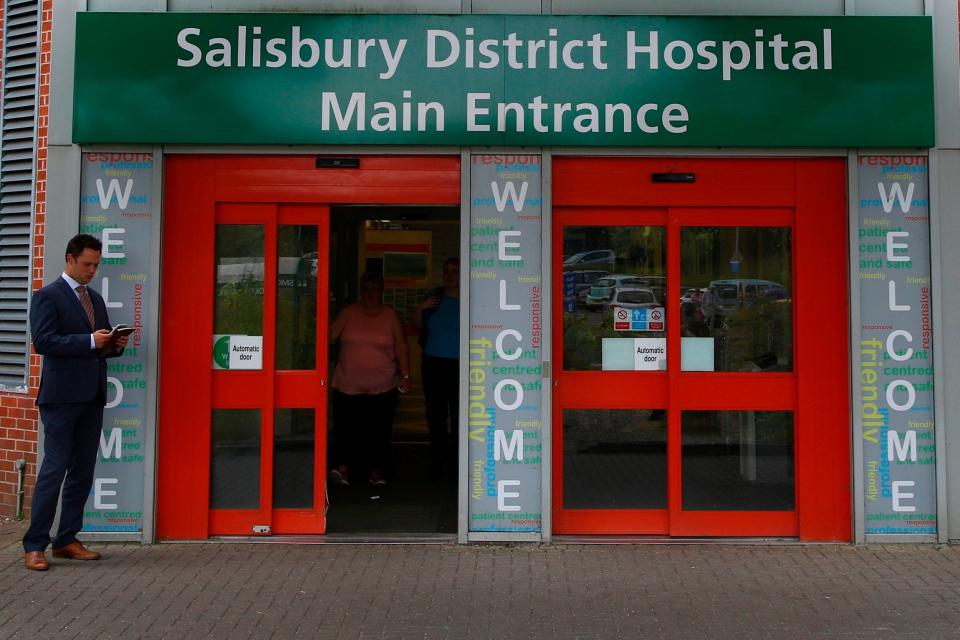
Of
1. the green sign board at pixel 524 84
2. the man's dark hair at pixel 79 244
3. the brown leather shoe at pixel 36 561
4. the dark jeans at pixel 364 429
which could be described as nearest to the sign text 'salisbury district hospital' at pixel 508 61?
the green sign board at pixel 524 84

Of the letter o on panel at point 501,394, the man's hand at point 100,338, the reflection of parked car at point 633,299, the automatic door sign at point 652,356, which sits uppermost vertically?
the reflection of parked car at point 633,299

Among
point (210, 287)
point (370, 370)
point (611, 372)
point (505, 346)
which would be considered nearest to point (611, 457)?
point (611, 372)

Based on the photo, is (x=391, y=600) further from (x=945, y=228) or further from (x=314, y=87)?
(x=945, y=228)

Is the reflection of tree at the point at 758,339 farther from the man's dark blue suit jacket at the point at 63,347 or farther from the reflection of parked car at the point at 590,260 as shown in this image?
the man's dark blue suit jacket at the point at 63,347

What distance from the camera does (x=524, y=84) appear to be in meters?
6.36

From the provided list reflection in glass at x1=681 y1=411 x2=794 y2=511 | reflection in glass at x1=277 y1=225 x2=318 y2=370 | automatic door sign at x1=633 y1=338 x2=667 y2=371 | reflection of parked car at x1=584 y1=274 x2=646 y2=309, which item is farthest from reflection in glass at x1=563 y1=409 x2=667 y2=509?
reflection in glass at x1=277 y1=225 x2=318 y2=370

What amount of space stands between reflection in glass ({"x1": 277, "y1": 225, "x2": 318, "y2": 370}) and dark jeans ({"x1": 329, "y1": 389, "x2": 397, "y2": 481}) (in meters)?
1.55

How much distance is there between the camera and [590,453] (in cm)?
655

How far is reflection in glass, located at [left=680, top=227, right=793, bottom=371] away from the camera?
258 inches

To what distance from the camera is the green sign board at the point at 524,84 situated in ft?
20.8

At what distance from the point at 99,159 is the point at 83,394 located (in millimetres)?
1844

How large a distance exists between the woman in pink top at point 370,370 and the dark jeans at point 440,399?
0.56 m

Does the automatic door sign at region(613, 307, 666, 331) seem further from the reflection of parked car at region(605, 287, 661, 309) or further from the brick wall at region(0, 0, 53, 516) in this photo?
the brick wall at region(0, 0, 53, 516)

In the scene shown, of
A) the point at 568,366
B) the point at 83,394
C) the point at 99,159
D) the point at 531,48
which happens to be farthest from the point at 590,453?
the point at 99,159
